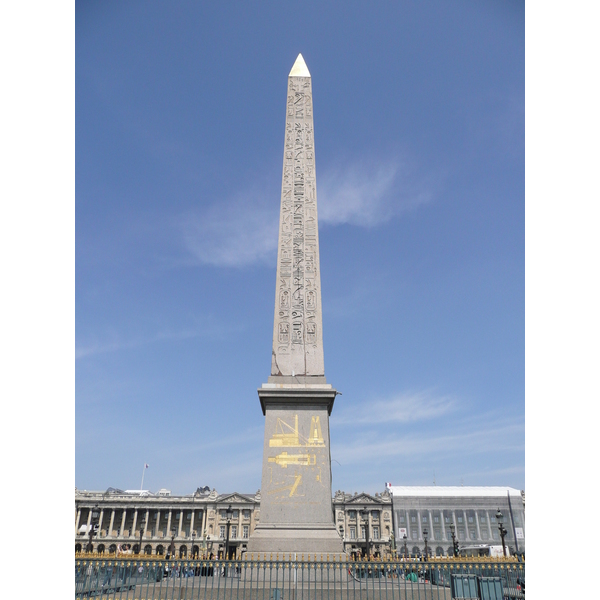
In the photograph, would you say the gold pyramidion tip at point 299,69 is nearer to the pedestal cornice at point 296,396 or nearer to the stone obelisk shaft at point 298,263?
the stone obelisk shaft at point 298,263

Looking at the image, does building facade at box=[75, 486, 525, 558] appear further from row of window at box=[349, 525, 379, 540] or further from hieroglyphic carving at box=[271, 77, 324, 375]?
hieroglyphic carving at box=[271, 77, 324, 375]

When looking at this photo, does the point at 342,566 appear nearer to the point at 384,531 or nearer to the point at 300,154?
the point at 300,154

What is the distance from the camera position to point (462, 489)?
81500mm

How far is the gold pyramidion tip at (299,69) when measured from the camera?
1621 cm

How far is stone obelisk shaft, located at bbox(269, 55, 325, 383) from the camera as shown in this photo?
11.8 meters

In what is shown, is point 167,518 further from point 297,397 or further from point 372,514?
point 297,397

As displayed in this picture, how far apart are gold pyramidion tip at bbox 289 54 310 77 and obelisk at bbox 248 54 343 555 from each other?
9.56ft

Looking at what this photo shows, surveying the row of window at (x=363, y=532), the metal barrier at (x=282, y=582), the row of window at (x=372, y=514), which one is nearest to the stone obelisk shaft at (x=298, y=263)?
the metal barrier at (x=282, y=582)

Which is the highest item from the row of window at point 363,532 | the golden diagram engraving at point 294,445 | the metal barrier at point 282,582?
the golden diagram engraving at point 294,445

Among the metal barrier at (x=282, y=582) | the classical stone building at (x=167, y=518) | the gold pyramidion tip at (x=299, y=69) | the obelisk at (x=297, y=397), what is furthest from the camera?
the classical stone building at (x=167, y=518)

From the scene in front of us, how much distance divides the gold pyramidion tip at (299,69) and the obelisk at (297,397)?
2.91m

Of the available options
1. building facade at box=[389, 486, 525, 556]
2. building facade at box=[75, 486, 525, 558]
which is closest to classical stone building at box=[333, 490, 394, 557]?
building facade at box=[75, 486, 525, 558]

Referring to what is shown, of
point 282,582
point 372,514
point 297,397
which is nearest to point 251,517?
point 372,514
